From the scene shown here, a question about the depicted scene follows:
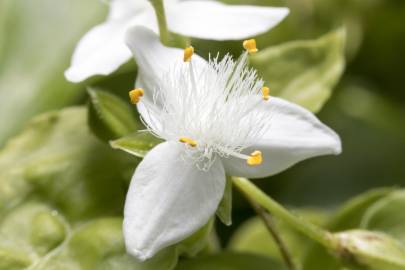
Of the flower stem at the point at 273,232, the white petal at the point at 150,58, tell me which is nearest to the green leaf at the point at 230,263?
the flower stem at the point at 273,232

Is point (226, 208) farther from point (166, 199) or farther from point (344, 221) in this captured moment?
point (344, 221)

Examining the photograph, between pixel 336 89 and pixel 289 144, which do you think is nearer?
pixel 289 144

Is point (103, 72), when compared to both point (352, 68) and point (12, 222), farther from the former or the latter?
point (352, 68)

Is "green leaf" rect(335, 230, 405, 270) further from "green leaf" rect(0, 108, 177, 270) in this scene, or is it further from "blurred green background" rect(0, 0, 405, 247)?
"blurred green background" rect(0, 0, 405, 247)

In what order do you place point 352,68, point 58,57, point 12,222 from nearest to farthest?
point 12,222, point 58,57, point 352,68

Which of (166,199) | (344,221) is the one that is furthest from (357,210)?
(166,199)

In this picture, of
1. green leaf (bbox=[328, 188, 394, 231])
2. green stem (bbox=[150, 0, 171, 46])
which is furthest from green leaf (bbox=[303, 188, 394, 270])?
green stem (bbox=[150, 0, 171, 46])

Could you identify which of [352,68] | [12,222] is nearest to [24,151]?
[12,222]
